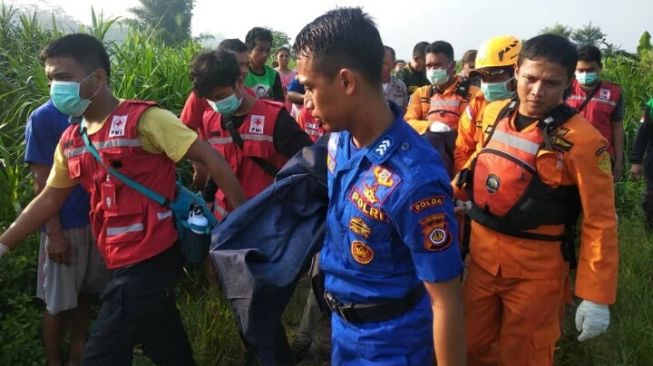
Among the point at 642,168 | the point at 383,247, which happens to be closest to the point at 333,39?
the point at 383,247

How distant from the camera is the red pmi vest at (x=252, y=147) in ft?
10.2

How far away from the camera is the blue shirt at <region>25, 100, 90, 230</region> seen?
2934 mm

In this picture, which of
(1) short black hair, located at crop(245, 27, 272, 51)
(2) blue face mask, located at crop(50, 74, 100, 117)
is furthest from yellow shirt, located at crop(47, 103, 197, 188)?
(1) short black hair, located at crop(245, 27, 272, 51)

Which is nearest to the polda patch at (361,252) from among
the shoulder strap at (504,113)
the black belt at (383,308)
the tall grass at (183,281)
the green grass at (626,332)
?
the black belt at (383,308)

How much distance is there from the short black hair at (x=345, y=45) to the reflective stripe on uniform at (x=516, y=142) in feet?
3.38

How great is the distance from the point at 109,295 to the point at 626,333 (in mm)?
2918

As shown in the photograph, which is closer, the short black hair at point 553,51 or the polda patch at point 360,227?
the polda patch at point 360,227

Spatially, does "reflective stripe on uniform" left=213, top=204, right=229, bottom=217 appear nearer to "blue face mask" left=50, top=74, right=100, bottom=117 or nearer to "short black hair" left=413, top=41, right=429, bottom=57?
"blue face mask" left=50, top=74, right=100, bottom=117

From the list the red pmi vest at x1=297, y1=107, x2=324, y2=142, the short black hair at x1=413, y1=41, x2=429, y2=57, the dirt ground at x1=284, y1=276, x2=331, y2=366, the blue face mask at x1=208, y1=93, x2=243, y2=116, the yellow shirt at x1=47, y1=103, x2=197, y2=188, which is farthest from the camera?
the short black hair at x1=413, y1=41, x2=429, y2=57

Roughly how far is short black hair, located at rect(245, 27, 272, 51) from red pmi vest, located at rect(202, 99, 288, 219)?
2.61 meters

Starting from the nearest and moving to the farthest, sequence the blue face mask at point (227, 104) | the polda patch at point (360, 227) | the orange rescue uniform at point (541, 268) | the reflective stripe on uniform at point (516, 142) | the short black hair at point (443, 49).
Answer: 1. the polda patch at point (360, 227)
2. the orange rescue uniform at point (541, 268)
3. the reflective stripe on uniform at point (516, 142)
4. the blue face mask at point (227, 104)
5. the short black hair at point (443, 49)

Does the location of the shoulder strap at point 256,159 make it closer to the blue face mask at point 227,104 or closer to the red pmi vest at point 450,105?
the blue face mask at point 227,104

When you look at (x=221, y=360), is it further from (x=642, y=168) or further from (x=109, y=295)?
(x=642, y=168)

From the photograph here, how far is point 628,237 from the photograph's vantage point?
4816mm
